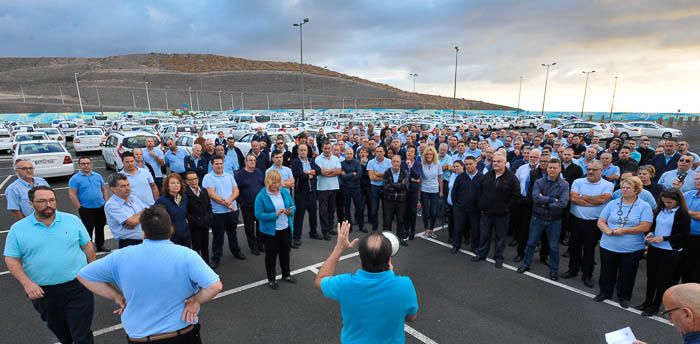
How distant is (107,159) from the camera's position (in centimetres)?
1409

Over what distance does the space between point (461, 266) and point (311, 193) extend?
3.11m

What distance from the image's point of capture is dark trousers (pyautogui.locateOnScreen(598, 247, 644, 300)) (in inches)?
173

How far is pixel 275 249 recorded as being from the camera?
4.95m

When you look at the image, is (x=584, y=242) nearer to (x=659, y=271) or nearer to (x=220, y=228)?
(x=659, y=271)

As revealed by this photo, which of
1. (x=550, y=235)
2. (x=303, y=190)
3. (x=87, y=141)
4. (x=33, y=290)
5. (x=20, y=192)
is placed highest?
(x=20, y=192)

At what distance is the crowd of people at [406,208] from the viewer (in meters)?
4.15

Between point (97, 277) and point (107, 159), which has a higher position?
point (97, 277)

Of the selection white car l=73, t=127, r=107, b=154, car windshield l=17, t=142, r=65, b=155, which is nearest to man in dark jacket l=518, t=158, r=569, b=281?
car windshield l=17, t=142, r=65, b=155

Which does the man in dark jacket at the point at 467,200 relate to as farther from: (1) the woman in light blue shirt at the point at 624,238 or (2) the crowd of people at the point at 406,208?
(1) the woman in light blue shirt at the point at 624,238

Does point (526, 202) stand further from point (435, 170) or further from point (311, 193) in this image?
point (311, 193)

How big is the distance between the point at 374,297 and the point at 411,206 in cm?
501

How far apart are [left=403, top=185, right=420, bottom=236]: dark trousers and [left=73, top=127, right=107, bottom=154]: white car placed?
17757mm

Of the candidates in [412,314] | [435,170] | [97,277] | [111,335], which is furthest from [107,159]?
[412,314]

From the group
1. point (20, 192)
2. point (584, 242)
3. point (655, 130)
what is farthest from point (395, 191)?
point (655, 130)
